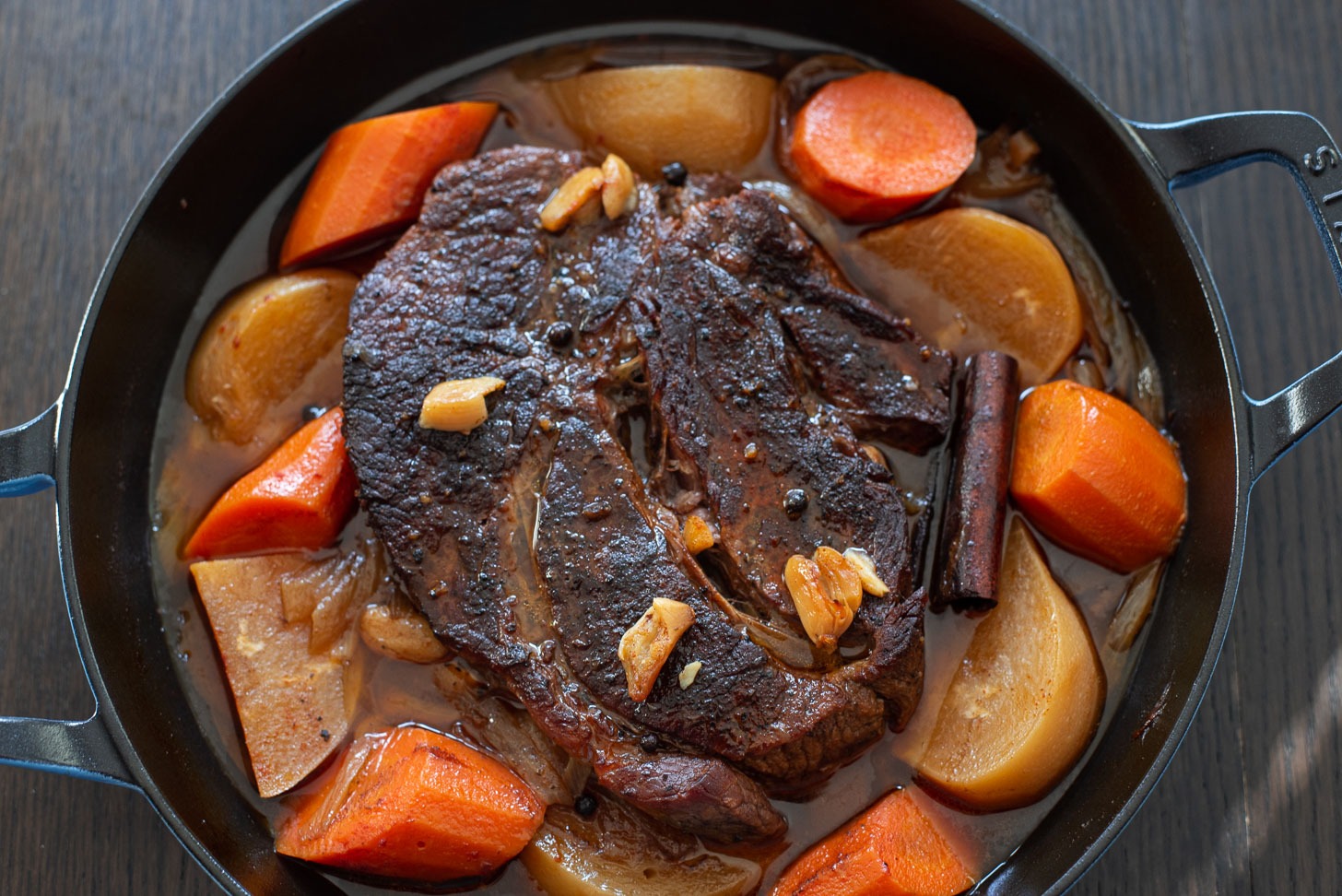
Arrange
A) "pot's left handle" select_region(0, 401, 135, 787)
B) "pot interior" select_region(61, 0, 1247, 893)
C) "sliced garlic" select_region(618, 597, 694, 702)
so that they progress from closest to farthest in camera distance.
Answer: "pot's left handle" select_region(0, 401, 135, 787), "sliced garlic" select_region(618, 597, 694, 702), "pot interior" select_region(61, 0, 1247, 893)

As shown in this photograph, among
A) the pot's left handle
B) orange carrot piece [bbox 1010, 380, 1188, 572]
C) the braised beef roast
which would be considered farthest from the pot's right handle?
the pot's left handle

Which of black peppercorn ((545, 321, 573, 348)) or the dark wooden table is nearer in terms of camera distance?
black peppercorn ((545, 321, 573, 348))

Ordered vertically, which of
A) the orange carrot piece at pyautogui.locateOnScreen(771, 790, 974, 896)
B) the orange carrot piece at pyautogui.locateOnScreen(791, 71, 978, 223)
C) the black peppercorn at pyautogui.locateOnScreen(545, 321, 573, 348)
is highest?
the orange carrot piece at pyautogui.locateOnScreen(791, 71, 978, 223)

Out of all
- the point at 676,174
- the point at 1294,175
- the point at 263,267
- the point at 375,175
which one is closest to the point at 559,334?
the point at 676,174

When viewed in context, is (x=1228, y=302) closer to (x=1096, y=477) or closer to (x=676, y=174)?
(x=1096, y=477)

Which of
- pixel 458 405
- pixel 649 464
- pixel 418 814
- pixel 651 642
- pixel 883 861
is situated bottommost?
pixel 883 861

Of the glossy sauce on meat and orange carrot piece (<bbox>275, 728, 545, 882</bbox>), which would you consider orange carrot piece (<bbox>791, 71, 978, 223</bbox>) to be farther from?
orange carrot piece (<bbox>275, 728, 545, 882</bbox>)

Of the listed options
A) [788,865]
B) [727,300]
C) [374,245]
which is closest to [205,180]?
[374,245]

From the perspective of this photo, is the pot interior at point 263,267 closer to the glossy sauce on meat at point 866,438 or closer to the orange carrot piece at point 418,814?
the glossy sauce on meat at point 866,438
